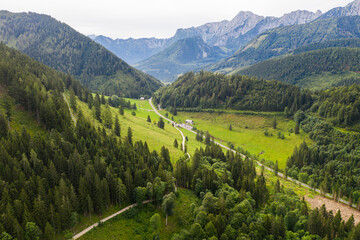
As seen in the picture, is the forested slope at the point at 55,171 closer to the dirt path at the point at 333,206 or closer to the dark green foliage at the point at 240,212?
the dark green foliage at the point at 240,212

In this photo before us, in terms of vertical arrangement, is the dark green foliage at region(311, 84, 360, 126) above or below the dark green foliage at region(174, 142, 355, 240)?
above

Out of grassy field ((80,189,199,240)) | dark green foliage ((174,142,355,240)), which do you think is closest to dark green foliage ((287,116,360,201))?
dark green foliage ((174,142,355,240))

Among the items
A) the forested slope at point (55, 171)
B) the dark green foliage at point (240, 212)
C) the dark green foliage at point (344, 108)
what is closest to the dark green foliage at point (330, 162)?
the dark green foliage at point (344, 108)

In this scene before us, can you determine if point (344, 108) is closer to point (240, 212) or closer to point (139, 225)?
point (240, 212)

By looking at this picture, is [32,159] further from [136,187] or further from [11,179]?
[136,187]

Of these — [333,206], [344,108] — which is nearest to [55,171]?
[333,206]

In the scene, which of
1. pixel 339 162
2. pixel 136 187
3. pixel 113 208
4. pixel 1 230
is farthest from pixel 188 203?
pixel 339 162

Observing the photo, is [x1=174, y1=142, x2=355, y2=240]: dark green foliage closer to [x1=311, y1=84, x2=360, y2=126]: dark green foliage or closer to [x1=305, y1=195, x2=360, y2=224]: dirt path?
[x1=305, y1=195, x2=360, y2=224]: dirt path
